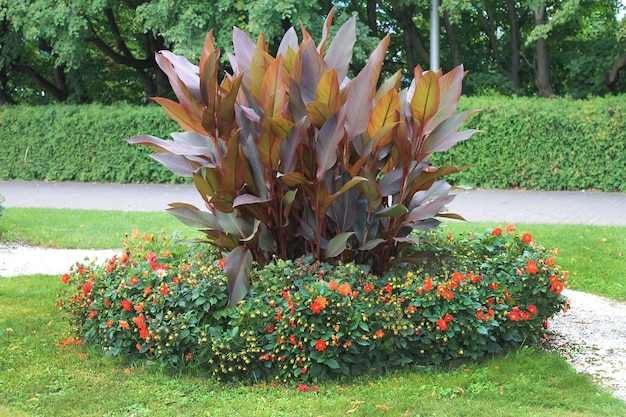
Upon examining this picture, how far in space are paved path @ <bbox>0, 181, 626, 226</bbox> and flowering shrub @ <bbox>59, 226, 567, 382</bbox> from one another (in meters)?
6.05

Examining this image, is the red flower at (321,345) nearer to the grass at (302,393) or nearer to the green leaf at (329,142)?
the grass at (302,393)

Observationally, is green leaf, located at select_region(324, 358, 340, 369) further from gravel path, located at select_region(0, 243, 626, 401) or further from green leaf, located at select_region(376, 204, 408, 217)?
gravel path, located at select_region(0, 243, 626, 401)

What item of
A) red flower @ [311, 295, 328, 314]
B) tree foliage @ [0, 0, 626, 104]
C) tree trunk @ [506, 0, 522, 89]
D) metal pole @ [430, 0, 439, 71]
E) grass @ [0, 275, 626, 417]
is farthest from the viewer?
tree trunk @ [506, 0, 522, 89]

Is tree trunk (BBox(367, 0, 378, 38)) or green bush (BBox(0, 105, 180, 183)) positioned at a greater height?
tree trunk (BBox(367, 0, 378, 38))

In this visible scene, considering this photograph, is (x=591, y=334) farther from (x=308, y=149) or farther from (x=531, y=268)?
(x=308, y=149)

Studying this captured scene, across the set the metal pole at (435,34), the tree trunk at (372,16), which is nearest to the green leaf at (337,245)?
the metal pole at (435,34)

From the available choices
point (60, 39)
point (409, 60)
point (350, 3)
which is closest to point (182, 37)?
point (60, 39)

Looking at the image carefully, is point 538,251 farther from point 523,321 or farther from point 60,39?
point 60,39

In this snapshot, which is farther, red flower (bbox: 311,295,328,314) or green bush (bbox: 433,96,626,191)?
→ green bush (bbox: 433,96,626,191)

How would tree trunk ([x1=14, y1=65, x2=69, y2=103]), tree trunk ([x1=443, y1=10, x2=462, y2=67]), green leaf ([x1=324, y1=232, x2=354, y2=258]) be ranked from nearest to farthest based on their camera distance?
green leaf ([x1=324, y1=232, x2=354, y2=258]) → tree trunk ([x1=443, y1=10, x2=462, y2=67]) → tree trunk ([x1=14, y1=65, x2=69, y2=103])

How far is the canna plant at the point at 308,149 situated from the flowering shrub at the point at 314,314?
0.64 feet

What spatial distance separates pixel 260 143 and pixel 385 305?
1.21 metres

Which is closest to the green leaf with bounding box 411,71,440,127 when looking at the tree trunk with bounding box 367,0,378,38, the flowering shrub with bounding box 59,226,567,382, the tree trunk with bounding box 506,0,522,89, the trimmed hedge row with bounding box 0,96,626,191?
the flowering shrub with bounding box 59,226,567,382

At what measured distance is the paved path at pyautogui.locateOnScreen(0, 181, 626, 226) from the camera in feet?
34.8
